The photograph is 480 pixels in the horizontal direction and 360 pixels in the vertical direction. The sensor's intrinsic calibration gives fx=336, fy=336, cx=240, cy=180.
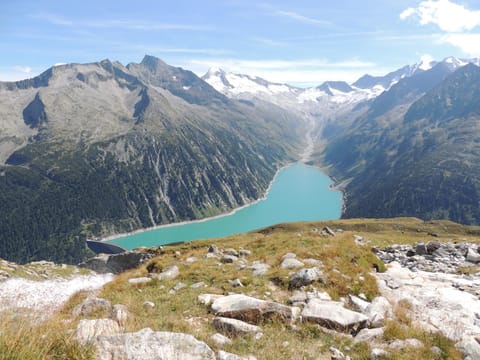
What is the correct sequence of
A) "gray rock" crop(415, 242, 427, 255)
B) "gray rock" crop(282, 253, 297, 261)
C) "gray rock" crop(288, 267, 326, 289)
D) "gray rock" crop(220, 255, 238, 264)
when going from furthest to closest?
"gray rock" crop(415, 242, 427, 255)
"gray rock" crop(220, 255, 238, 264)
"gray rock" crop(282, 253, 297, 261)
"gray rock" crop(288, 267, 326, 289)

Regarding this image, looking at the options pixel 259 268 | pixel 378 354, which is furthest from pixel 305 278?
pixel 378 354

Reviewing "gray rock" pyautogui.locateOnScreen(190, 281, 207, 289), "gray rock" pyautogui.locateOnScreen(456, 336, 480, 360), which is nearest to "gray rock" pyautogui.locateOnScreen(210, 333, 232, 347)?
"gray rock" pyautogui.locateOnScreen(190, 281, 207, 289)

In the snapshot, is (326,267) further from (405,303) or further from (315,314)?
(315,314)

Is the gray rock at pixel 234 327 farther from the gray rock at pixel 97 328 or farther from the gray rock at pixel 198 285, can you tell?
the gray rock at pixel 198 285

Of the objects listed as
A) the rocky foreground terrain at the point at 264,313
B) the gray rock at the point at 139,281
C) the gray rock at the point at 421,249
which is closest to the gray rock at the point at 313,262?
the rocky foreground terrain at the point at 264,313

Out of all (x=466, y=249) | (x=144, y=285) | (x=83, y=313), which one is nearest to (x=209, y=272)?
(x=144, y=285)

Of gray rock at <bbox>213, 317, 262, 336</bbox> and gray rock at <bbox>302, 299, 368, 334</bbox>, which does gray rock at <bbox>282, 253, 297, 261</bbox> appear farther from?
gray rock at <bbox>213, 317, 262, 336</bbox>

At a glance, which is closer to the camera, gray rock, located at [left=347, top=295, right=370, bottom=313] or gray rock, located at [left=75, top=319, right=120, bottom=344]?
gray rock, located at [left=75, top=319, right=120, bottom=344]
